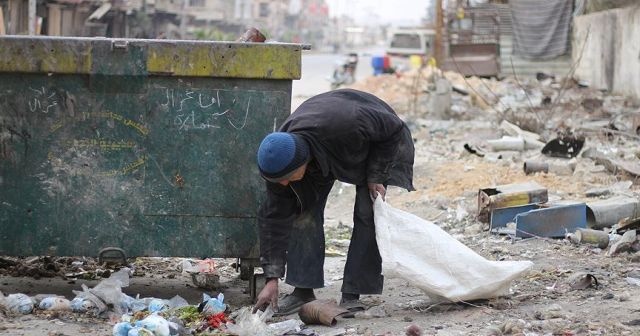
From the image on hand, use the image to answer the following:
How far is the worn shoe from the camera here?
197 inches

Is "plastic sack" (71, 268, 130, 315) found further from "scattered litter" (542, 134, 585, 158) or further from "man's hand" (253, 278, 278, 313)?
"scattered litter" (542, 134, 585, 158)

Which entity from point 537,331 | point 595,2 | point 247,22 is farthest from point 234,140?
point 247,22

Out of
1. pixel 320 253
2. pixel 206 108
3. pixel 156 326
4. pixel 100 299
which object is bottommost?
pixel 100 299

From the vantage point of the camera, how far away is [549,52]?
29.0m

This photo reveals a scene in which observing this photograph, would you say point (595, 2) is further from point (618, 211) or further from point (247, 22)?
point (247, 22)

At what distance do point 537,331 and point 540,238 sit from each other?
2215mm

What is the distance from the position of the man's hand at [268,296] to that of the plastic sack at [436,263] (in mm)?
532

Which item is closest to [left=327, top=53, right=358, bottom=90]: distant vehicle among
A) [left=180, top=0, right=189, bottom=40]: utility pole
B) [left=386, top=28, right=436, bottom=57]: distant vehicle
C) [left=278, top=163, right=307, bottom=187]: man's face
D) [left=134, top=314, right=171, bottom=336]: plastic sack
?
[left=386, top=28, right=436, bottom=57]: distant vehicle

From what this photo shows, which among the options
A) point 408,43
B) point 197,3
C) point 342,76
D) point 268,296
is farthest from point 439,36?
point 197,3

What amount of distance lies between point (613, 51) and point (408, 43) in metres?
18.2

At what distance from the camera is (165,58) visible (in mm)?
4961

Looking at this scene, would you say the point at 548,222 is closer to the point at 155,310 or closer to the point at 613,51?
the point at 155,310

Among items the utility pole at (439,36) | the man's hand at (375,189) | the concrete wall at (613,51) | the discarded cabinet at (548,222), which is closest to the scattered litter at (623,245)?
the discarded cabinet at (548,222)

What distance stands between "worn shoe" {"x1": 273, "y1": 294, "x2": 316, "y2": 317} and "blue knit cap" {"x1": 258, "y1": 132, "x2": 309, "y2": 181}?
2.77 feet
